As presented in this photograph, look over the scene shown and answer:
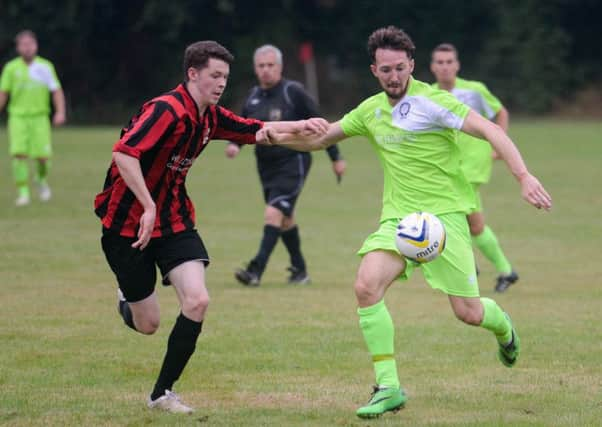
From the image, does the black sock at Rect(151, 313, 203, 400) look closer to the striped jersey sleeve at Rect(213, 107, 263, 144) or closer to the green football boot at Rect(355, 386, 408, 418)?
the green football boot at Rect(355, 386, 408, 418)

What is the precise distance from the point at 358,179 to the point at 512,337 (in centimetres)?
1490

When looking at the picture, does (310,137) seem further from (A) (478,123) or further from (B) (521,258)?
(B) (521,258)

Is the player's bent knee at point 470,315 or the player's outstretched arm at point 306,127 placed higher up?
the player's outstretched arm at point 306,127

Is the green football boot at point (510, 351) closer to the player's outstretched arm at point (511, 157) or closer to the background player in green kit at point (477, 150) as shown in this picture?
the player's outstretched arm at point (511, 157)

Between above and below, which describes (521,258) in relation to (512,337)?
below

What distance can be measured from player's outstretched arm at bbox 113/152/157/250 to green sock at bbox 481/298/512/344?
1947mm

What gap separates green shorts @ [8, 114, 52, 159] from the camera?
17031 mm

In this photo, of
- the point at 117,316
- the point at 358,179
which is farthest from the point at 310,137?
the point at 358,179

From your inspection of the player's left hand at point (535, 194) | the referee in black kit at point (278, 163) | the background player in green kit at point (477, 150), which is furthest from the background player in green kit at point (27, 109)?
the player's left hand at point (535, 194)

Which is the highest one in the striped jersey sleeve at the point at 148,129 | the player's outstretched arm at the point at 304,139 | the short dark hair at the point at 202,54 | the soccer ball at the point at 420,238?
the short dark hair at the point at 202,54

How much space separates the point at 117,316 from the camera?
9.34 metres

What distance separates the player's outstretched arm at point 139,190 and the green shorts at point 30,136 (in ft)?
36.6

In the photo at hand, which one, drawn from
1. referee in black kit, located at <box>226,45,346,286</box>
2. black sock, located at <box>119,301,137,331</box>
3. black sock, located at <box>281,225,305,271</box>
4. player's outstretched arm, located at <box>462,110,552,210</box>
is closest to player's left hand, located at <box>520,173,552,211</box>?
player's outstretched arm, located at <box>462,110,552,210</box>

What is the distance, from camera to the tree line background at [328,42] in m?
40.9
